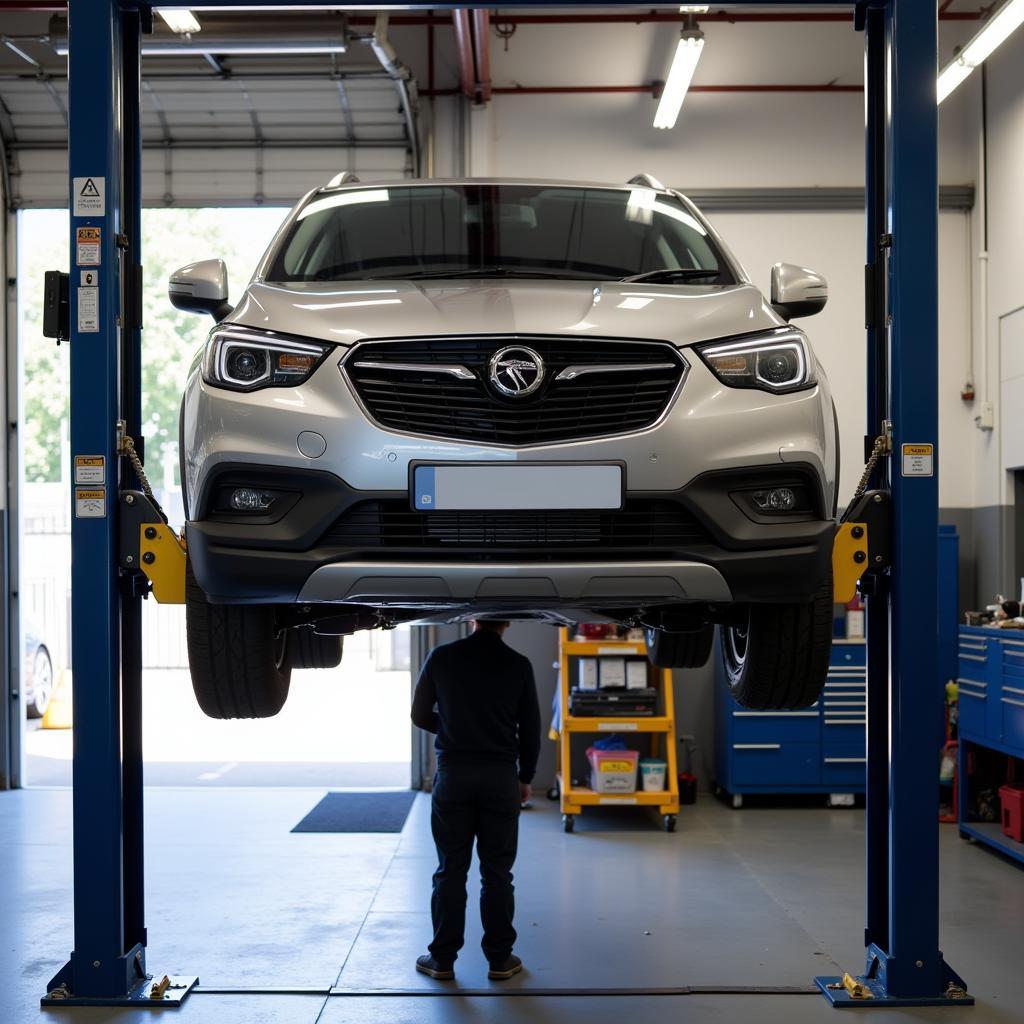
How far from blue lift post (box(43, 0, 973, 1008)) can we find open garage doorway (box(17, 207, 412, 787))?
3.44m

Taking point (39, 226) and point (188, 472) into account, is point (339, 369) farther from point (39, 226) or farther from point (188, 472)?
point (39, 226)

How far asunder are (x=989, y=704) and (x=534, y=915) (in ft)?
9.57

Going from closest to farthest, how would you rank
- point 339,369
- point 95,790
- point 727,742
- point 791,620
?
point 339,369
point 791,620
point 95,790
point 727,742

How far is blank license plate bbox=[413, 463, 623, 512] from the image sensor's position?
2615mm

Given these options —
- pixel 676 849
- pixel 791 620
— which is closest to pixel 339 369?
pixel 791 620

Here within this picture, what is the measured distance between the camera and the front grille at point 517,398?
105 inches

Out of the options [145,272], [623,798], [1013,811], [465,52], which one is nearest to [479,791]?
[623,798]

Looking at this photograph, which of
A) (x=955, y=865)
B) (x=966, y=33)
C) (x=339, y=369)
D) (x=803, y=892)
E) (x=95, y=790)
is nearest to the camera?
(x=339, y=369)

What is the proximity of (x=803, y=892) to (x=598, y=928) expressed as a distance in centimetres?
118

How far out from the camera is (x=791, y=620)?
3156 millimetres

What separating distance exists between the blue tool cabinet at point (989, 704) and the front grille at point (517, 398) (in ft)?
14.2

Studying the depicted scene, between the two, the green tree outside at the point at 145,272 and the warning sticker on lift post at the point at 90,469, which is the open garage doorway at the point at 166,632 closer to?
the green tree outside at the point at 145,272

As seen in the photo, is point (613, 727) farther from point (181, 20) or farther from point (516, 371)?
point (516, 371)

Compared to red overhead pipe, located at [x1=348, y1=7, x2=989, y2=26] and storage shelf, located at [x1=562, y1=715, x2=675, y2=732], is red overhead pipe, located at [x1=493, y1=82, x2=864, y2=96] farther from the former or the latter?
storage shelf, located at [x1=562, y1=715, x2=675, y2=732]
